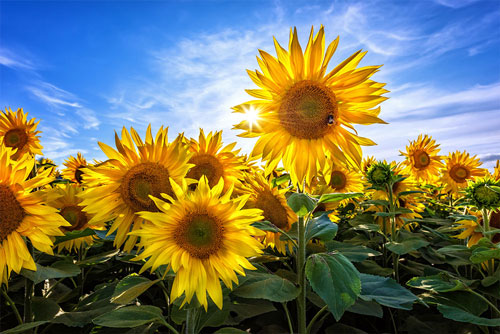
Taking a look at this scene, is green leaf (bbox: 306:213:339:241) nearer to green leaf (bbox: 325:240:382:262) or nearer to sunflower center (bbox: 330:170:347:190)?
green leaf (bbox: 325:240:382:262)

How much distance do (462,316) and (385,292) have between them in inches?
31.3

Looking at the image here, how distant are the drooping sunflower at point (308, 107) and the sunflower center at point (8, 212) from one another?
1.43 m

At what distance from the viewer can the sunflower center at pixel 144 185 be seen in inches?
78.3

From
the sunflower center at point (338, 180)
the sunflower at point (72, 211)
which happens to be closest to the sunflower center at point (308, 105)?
the sunflower at point (72, 211)

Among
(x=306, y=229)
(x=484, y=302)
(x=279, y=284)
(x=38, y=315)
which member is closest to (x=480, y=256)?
(x=484, y=302)

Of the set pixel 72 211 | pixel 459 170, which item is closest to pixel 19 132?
pixel 72 211

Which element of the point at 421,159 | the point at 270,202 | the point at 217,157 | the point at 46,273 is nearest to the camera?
the point at 46,273

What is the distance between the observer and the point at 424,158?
22.9ft

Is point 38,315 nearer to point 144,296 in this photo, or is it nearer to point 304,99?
point 144,296

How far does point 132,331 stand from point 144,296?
1221 millimetres

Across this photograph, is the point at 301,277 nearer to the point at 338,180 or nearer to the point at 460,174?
the point at 338,180

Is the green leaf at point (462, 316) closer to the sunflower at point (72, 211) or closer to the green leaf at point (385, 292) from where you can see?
the green leaf at point (385, 292)

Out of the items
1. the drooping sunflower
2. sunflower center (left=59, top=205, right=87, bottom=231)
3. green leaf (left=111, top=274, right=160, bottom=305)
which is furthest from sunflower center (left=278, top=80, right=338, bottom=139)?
sunflower center (left=59, top=205, right=87, bottom=231)

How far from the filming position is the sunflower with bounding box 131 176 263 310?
1833 mm
